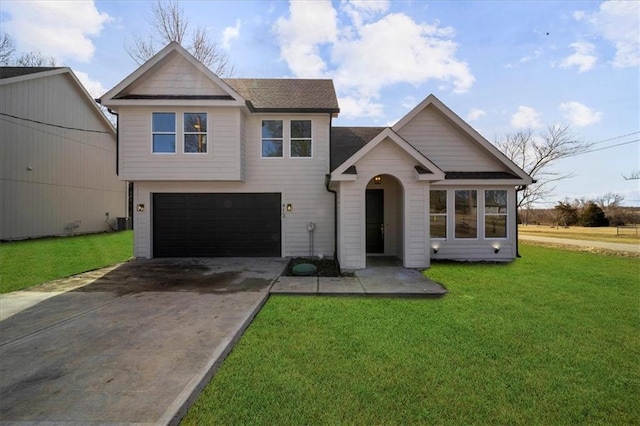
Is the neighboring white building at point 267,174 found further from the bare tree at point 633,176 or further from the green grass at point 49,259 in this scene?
the bare tree at point 633,176

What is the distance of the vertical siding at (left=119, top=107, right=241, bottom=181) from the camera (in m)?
9.56

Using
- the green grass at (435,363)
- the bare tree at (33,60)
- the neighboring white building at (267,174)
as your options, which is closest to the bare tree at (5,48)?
the bare tree at (33,60)

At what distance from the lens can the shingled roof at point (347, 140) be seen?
1096cm

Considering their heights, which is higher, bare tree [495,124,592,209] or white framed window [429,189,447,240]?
bare tree [495,124,592,209]

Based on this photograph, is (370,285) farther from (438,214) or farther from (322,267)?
(438,214)

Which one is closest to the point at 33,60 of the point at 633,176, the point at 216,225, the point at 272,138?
the point at 216,225

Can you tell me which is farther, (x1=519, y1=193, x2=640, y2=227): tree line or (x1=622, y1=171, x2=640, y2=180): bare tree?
(x1=519, y1=193, x2=640, y2=227): tree line

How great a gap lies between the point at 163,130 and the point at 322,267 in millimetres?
7001

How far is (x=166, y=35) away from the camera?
56.1 feet

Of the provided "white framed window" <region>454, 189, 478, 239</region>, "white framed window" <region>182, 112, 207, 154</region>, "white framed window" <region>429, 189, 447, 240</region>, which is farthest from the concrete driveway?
"white framed window" <region>454, 189, 478, 239</region>

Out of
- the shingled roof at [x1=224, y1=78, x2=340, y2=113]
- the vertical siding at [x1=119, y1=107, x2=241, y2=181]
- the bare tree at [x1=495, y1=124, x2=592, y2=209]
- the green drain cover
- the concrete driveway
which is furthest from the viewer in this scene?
the bare tree at [x1=495, y1=124, x2=592, y2=209]

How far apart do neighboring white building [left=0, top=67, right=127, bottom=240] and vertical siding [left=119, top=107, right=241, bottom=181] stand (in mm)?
9639

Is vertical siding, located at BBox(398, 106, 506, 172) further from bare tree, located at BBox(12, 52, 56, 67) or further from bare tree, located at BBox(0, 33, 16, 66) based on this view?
bare tree, located at BBox(12, 52, 56, 67)

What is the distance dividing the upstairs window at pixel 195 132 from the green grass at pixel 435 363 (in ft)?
20.9
